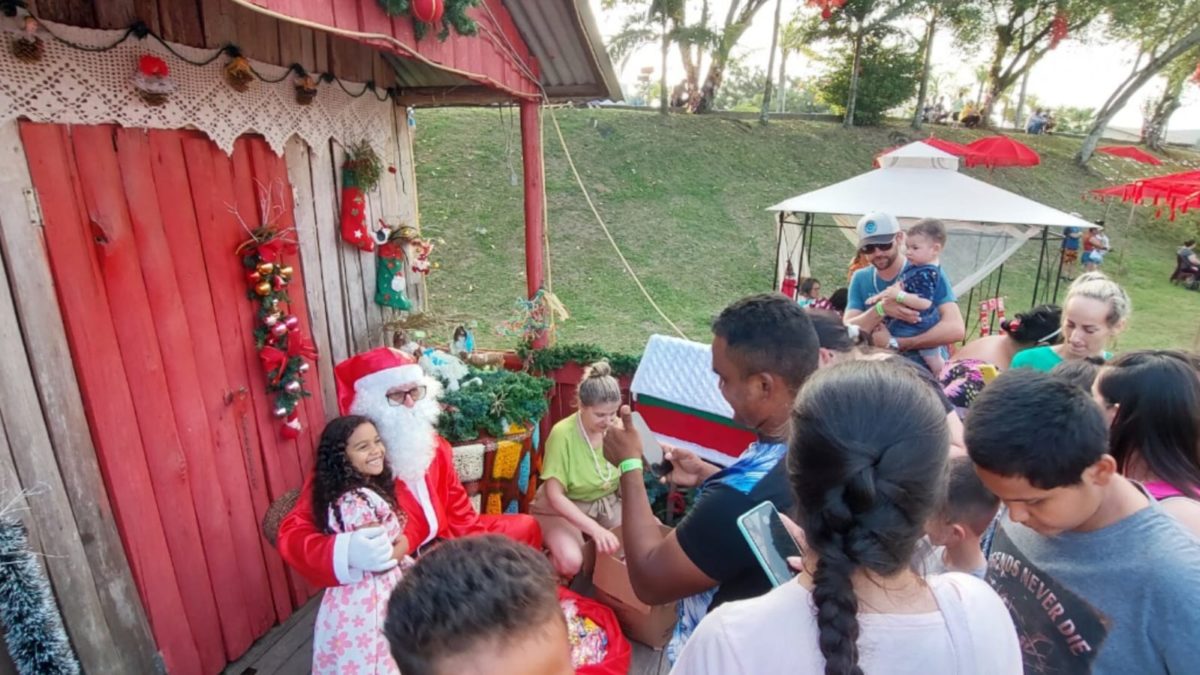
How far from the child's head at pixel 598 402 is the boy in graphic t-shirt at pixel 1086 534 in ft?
6.39

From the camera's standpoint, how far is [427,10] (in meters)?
2.68

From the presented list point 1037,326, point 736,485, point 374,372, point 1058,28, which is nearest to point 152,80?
point 374,372

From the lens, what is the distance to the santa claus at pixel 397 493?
7.59ft

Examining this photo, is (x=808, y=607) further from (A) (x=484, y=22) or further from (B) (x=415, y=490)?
(A) (x=484, y=22)

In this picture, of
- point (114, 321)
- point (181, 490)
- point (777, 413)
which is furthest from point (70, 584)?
point (777, 413)

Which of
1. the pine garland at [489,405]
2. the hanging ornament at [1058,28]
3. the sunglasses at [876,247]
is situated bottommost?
the pine garland at [489,405]

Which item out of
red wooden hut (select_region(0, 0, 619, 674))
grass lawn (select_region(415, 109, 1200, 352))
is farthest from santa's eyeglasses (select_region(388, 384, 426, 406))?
grass lawn (select_region(415, 109, 1200, 352))

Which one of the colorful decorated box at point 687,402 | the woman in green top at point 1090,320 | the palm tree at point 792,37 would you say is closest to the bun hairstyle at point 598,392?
the colorful decorated box at point 687,402

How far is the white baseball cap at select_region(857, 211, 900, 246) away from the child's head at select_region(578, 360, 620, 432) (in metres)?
1.77

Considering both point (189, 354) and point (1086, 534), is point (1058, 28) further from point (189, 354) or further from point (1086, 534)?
point (189, 354)

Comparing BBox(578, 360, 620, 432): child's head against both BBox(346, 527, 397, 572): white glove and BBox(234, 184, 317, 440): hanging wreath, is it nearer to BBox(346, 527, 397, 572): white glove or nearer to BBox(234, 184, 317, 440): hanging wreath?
BBox(346, 527, 397, 572): white glove

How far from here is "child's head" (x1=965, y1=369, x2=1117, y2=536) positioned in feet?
4.19

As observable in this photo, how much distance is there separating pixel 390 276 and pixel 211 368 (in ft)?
4.38

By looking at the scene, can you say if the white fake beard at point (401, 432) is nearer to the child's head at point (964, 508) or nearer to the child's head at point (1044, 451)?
the child's head at point (964, 508)
